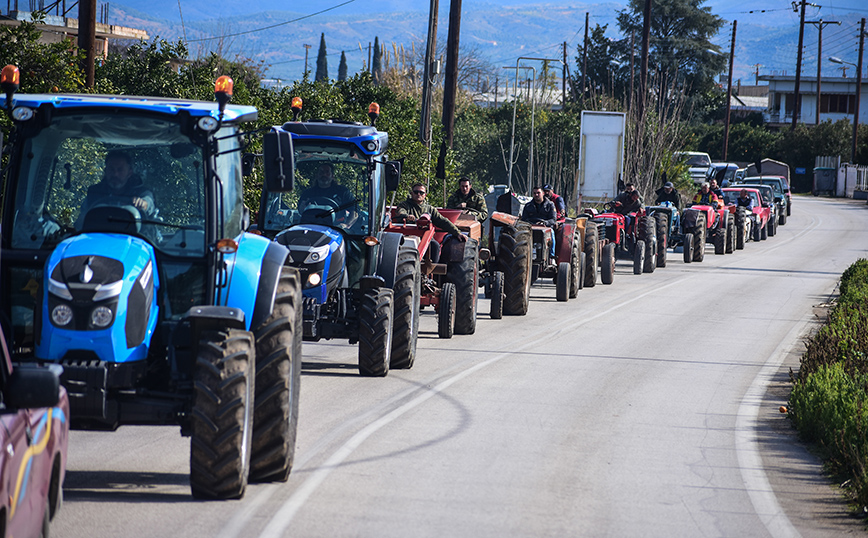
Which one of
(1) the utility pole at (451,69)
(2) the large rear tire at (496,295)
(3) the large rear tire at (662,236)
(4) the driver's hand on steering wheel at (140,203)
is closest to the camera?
(4) the driver's hand on steering wheel at (140,203)

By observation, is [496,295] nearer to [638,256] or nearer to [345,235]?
[345,235]

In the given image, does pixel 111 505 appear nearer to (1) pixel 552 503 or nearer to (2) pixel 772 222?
(1) pixel 552 503

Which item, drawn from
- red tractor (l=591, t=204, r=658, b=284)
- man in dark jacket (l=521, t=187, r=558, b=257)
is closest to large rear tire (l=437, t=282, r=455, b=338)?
man in dark jacket (l=521, t=187, r=558, b=257)

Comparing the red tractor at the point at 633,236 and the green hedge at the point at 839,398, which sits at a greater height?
the red tractor at the point at 633,236

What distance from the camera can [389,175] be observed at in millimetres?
11906

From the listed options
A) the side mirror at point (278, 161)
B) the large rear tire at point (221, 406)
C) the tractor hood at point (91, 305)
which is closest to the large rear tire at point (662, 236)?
the side mirror at point (278, 161)

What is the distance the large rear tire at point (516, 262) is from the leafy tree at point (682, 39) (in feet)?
225

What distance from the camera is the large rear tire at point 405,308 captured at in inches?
477

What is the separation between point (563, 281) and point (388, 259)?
895cm

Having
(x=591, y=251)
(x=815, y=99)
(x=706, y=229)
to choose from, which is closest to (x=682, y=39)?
(x=815, y=99)

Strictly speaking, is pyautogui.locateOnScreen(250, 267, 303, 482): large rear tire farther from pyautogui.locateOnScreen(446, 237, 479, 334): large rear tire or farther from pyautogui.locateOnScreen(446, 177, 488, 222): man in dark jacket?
pyautogui.locateOnScreen(446, 177, 488, 222): man in dark jacket

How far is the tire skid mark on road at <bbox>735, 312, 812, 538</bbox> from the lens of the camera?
7.48 meters

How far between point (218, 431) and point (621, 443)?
4.14 m

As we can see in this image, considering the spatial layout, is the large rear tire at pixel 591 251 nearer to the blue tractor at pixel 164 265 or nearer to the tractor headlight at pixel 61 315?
the blue tractor at pixel 164 265
